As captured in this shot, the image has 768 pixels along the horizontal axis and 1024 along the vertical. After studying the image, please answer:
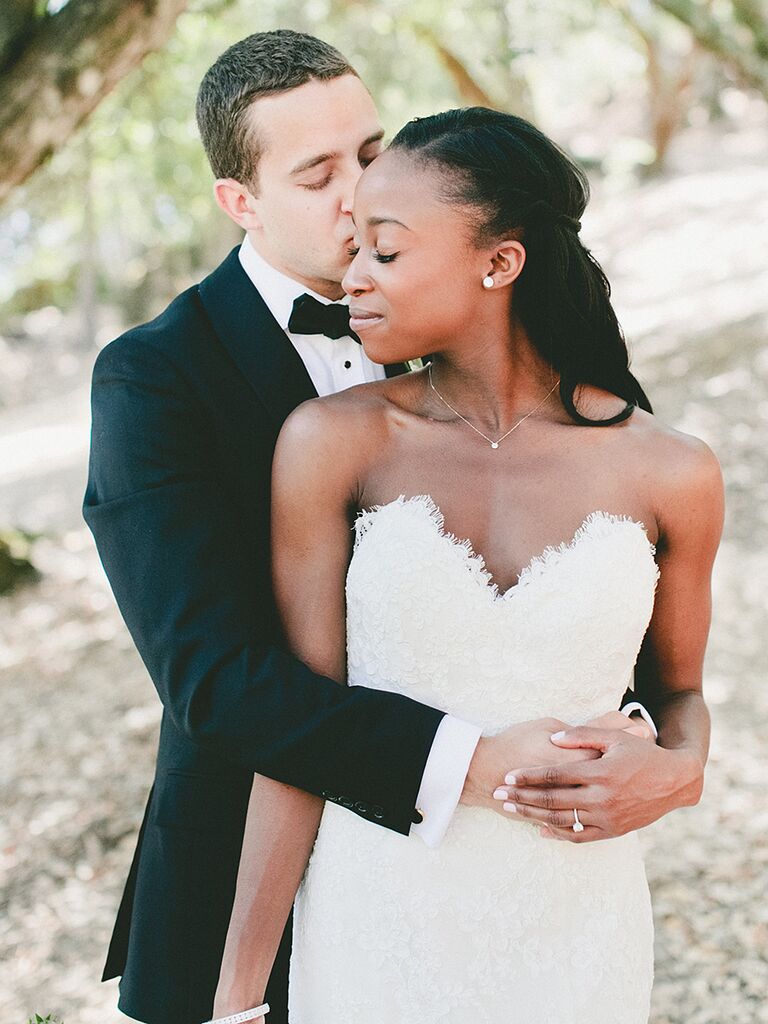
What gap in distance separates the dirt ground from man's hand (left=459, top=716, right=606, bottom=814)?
9.34 ft

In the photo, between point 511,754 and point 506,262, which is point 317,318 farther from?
point 511,754

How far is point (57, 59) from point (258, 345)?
326 cm

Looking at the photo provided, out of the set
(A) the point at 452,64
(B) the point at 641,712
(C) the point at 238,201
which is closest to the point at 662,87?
(A) the point at 452,64

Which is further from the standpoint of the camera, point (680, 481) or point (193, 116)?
point (193, 116)

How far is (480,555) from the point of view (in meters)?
2.04

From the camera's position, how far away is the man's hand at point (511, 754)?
1.90 m

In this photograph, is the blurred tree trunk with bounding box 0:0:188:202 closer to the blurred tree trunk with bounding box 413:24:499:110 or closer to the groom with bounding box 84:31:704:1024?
the groom with bounding box 84:31:704:1024

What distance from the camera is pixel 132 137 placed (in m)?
12.2

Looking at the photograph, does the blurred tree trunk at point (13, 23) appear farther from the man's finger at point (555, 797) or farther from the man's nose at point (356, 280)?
the man's finger at point (555, 797)

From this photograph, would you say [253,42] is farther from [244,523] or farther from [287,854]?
[287,854]

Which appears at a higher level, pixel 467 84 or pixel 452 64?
pixel 452 64

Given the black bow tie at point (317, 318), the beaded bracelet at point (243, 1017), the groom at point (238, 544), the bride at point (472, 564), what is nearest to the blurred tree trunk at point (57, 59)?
the groom at point (238, 544)

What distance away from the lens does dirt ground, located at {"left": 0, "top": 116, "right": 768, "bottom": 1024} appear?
4535mm

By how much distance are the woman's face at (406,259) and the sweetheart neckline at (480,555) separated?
289mm
